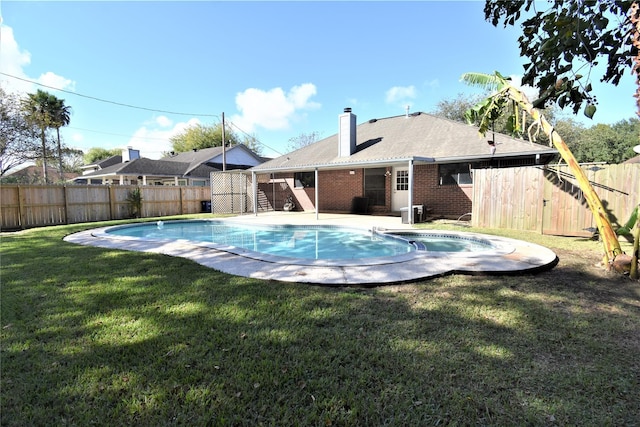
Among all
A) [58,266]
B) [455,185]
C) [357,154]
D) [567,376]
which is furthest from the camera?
[357,154]

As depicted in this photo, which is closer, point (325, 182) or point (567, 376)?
point (567, 376)

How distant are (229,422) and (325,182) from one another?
57.6 feet

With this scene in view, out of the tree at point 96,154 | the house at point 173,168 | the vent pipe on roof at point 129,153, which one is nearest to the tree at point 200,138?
the tree at point 96,154

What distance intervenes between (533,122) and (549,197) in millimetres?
2188

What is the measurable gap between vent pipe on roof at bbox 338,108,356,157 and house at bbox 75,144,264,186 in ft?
34.4

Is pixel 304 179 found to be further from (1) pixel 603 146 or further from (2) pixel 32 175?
(2) pixel 32 175

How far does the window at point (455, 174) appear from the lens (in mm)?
13453

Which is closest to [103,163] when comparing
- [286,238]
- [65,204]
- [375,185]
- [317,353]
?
[65,204]

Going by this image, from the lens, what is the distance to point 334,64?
21.7 m

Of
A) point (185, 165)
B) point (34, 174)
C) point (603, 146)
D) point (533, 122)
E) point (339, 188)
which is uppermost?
point (603, 146)

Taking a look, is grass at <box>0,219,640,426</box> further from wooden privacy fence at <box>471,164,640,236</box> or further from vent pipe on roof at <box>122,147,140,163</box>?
vent pipe on roof at <box>122,147,140,163</box>

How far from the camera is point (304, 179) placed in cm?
2027

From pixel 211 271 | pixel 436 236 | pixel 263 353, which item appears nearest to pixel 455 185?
pixel 436 236

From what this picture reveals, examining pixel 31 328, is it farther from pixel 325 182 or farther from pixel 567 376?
pixel 325 182
